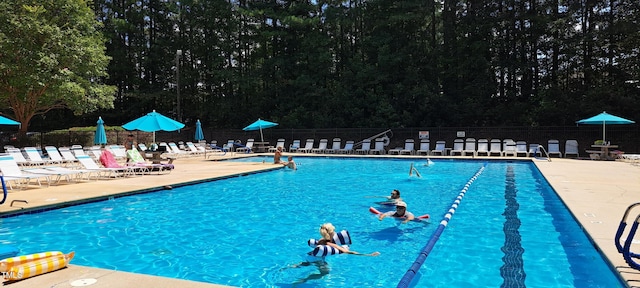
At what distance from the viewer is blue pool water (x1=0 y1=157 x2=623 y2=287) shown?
4562 millimetres

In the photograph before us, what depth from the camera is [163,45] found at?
33.3 m

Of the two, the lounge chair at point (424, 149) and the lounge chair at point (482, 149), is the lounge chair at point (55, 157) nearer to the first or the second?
the lounge chair at point (424, 149)

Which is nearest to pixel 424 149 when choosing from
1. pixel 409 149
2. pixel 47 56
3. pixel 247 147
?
pixel 409 149

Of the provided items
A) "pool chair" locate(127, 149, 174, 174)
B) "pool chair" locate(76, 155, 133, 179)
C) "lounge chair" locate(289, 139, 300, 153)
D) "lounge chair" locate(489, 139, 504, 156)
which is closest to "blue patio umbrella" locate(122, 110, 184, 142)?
"pool chair" locate(127, 149, 174, 174)

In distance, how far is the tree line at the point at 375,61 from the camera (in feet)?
75.3

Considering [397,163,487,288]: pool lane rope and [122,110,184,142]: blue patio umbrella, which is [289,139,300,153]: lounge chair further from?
[397,163,487,288]: pool lane rope

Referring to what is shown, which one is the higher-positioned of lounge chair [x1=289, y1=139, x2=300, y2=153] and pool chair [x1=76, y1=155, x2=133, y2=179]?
lounge chair [x1=289, y1=139, x2=300, y2=153]

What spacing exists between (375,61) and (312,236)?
23.4 metres

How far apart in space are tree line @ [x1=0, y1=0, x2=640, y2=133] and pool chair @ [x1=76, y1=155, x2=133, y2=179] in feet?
39.7

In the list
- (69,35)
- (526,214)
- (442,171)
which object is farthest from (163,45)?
(526,214)

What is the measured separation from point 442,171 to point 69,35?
1845 cm

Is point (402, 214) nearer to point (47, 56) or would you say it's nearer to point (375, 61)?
point (47, 56)

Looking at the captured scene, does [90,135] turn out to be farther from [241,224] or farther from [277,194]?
[241,224]

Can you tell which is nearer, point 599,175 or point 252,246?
point 252,246
